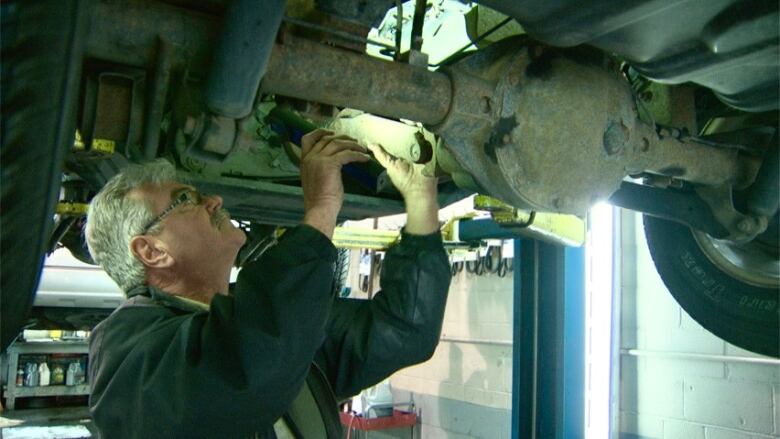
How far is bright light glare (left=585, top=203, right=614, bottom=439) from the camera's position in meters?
2.36

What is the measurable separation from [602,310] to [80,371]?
157 inches

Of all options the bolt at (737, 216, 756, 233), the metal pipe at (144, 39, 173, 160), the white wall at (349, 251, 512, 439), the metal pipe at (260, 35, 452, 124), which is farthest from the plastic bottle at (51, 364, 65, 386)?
the bolt at (737, 216, 756, 233)

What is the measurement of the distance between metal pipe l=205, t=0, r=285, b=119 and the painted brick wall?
8.04 feet

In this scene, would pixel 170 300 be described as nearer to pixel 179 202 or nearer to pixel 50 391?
pixel 179 202

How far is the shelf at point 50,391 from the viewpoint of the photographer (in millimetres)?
4691

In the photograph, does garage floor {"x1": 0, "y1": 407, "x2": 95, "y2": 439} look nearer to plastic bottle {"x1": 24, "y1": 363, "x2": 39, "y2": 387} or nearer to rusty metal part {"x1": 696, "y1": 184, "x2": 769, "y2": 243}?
plastic bottle {"x1": 24, "y1": 363, "x2": 39, "y2": 387}

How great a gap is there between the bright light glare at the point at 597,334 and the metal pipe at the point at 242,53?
173cm

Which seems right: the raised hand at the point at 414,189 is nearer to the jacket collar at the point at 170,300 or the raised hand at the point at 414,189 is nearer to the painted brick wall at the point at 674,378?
the jacket collar at the point at 170,300

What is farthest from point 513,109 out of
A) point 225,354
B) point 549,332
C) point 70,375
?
point 70,375

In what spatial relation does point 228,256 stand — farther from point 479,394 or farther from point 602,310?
point 479,394

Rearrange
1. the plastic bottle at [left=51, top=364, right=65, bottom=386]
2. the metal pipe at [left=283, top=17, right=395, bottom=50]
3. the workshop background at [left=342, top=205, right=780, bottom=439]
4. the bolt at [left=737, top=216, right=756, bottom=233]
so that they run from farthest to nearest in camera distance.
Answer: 1. the plastic bottle at [left=51, top=364, right=65, bottom=386]
2. the workshop background at [left=342, top=205, right=780, bottom=439]
3. the bolt at [left=737, top=216, right=756, bottom=233]
4. the metal pipe at [left=283, top=17, right=395, bottom=50]

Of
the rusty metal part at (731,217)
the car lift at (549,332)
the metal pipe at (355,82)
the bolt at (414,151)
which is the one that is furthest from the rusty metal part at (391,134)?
the car lift at (549,332)

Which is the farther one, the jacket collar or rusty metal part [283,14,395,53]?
the jacket collar

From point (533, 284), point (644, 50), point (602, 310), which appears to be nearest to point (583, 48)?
point (644, 50)
